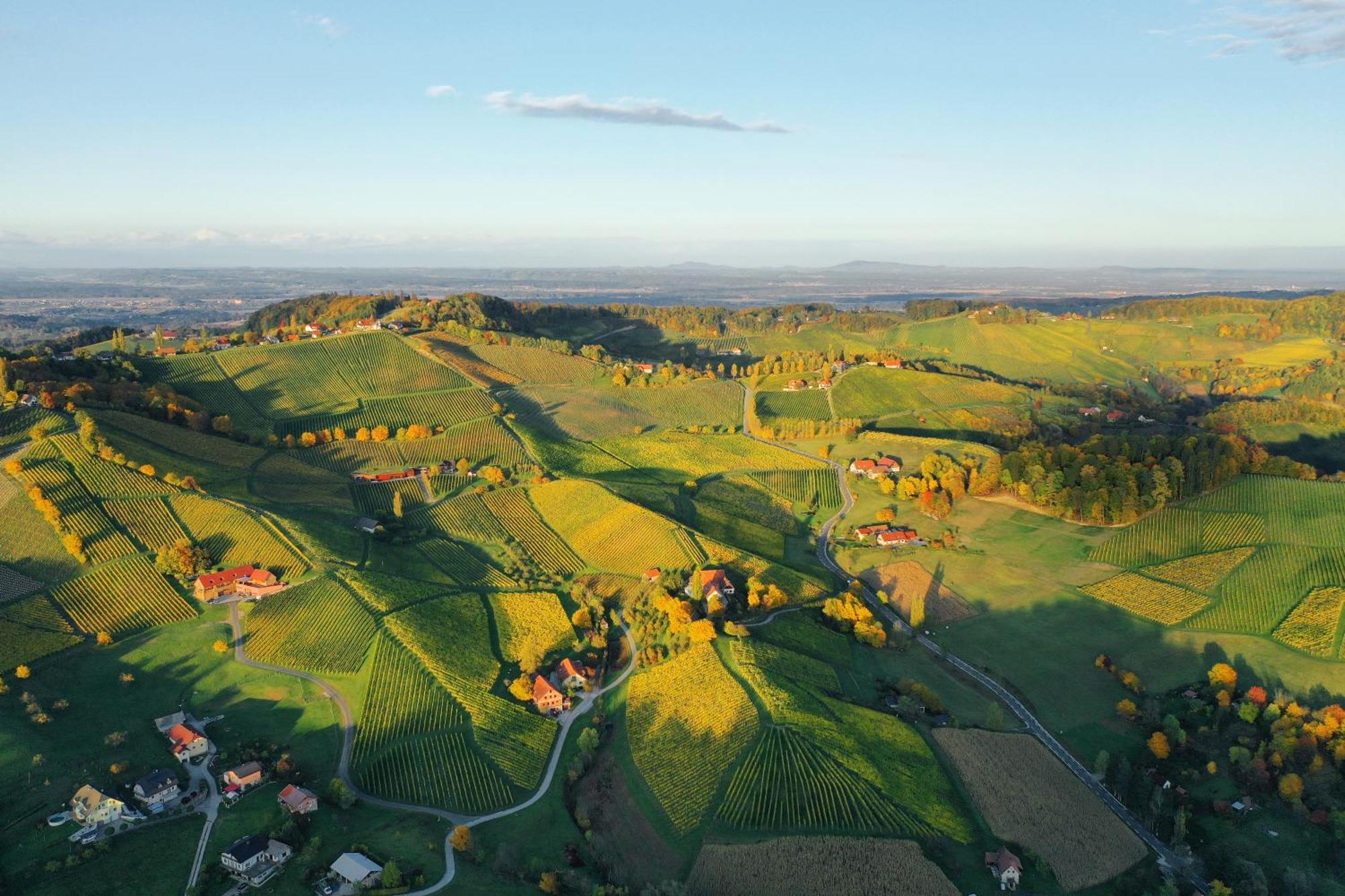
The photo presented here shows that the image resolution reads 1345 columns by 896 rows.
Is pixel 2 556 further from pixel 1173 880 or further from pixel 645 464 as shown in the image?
pixel 1173 880

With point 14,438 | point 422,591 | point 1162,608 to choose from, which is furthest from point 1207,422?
point 14,438

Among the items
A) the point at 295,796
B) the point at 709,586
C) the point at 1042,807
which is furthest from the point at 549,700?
the point at 1042,807

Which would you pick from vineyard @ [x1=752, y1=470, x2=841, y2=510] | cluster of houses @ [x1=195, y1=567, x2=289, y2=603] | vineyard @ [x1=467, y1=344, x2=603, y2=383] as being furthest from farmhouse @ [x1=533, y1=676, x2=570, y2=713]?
vineyard @ [x1=467, y1=344, x2=603, y2=383]

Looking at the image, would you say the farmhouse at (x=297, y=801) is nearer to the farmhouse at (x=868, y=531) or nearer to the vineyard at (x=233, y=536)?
the vineyard at (x=233, y=536)

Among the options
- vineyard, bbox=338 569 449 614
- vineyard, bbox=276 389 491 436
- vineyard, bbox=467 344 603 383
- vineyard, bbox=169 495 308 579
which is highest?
vineyard, bbox=467 344 603 383

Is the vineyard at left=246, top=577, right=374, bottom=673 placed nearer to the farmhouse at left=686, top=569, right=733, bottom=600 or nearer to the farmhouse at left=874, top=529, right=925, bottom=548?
the farmhouse at left=686, top=569, right=733, bottom=600
